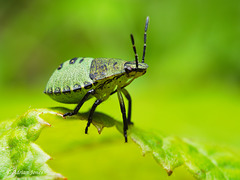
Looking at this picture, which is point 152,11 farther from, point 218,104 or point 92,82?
point 92,82

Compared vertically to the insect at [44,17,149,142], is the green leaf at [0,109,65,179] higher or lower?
lower

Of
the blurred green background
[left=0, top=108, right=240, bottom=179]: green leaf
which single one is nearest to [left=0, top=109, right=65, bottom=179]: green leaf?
[left=0, top=108, right=240, bottom=179]: green leaf

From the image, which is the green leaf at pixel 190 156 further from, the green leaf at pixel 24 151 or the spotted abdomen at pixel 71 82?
the green leaf at pixel 24 151

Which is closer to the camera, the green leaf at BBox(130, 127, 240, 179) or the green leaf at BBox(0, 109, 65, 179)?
the green leaf at BBox(0, 109, 65, 179)

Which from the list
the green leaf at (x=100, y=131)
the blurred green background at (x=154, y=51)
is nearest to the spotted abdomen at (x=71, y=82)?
the green leaf at (x=100, y=131)

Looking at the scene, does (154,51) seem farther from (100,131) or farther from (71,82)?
(100,131)

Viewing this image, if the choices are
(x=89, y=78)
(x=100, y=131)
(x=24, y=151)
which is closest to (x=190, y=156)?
(x=100, y=131)

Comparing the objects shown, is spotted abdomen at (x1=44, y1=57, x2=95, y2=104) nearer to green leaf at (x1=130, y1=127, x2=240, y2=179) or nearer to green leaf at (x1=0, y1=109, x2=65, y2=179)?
green leaf at (x1=0, y1=109, x2=65, y2=179)

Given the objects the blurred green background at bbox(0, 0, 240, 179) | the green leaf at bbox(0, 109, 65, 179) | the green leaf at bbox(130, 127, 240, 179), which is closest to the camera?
the green leaf at bbox(0, 109, 65, 179)
